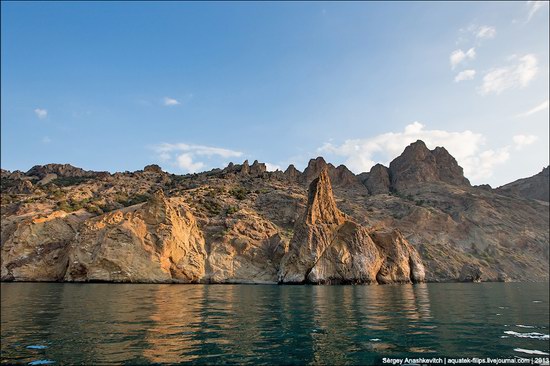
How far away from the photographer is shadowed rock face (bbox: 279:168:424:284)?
231 feet

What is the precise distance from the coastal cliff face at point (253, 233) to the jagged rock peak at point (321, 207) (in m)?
0.27

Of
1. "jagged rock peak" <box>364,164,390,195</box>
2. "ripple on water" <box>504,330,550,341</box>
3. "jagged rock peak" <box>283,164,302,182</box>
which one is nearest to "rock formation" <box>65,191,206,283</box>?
"ripple on water" <box>504,330,550,341</box>

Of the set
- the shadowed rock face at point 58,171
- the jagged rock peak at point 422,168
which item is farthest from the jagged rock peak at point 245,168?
the jagged rock peak at point 422,168

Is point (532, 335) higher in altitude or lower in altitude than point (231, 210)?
lower

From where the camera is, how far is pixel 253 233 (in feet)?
279

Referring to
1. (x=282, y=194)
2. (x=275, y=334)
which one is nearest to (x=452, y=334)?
(x=275, y=334)

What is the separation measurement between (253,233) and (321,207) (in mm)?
16575

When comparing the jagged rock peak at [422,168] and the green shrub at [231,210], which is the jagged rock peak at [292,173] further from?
the green shrub at [231,210]

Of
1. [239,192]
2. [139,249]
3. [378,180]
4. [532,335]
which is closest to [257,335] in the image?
[532,335]

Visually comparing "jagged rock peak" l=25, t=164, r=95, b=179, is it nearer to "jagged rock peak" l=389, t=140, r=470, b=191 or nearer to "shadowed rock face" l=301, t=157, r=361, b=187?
"shadowed rock face" l=301, t=157, r=361, b=187

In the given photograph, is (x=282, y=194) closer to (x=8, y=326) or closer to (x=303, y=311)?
(x=303, y=311)

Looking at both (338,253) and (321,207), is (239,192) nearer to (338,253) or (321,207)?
(321,207)

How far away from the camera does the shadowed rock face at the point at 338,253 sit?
2773 inches

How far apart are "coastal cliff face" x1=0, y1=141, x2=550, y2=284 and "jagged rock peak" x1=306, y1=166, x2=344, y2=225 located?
27cm
